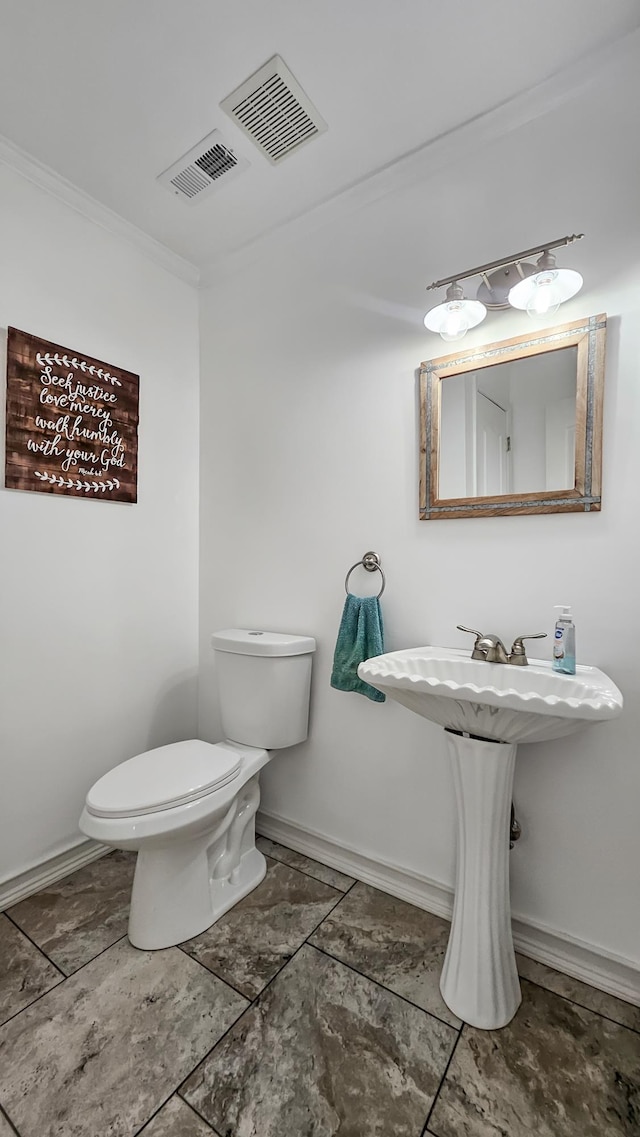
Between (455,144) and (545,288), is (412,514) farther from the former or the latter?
(455,144)

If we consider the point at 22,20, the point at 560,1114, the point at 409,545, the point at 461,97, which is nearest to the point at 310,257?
the point at 461,97

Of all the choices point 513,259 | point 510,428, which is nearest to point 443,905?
point 510,428

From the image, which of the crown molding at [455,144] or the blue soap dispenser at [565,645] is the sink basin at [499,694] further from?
the crown molding at [455,144]

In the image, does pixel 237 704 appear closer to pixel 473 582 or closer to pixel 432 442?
pixel 473 582

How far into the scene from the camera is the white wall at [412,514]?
121 cm

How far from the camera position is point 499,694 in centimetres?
96

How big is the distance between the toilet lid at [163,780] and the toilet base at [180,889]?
0.12 m

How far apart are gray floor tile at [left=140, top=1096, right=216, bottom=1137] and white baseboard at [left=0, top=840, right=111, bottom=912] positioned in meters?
0.75

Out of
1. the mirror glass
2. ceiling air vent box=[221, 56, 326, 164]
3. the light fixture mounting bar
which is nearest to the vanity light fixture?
the light fixture mounting bar

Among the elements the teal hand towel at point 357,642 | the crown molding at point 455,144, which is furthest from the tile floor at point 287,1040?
the crown molding at point 455,144

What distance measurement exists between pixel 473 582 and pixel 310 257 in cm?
138

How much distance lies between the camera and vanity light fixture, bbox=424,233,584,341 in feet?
3.94

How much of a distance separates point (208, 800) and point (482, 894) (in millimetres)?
763

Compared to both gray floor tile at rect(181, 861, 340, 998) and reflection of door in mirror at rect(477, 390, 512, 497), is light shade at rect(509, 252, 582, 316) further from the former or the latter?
gray floor tile at rect(181, 861, 340, 998)
